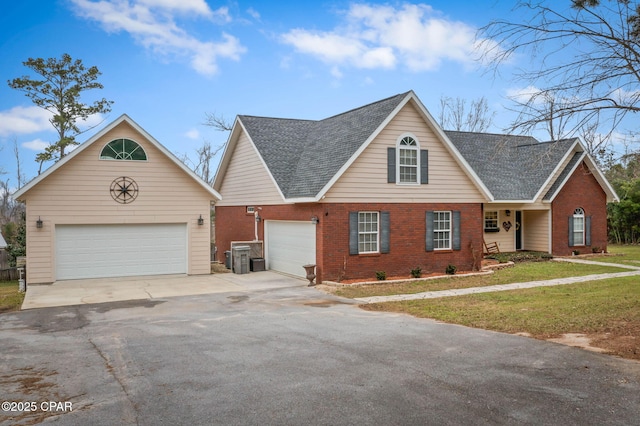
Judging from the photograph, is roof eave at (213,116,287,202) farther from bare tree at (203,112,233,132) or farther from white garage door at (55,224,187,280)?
bare tree at (203,112,233,132)

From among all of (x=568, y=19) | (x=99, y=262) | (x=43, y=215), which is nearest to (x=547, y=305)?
(x=568, y=19)

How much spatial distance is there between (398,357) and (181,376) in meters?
3.35

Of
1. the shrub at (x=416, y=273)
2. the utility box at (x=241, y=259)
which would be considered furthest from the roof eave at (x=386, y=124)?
the utility box at (x=241, y=259)

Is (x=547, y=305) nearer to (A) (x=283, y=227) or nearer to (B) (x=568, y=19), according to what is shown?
(B) (x=568, y=19)

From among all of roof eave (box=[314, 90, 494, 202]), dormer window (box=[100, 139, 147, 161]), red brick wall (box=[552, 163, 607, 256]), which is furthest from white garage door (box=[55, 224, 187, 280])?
red brick wall (box=[552, 163, 607, 256])

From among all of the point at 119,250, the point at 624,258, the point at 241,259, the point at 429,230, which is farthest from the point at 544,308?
the point at 624,258

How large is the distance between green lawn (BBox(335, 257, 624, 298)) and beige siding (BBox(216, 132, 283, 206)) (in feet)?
18.7

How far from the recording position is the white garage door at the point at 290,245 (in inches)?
726

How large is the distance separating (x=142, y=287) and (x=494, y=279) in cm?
1252

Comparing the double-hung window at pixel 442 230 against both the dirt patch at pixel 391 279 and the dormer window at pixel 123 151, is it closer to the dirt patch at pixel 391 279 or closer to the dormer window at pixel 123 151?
the dirt patch at pixel 391 279

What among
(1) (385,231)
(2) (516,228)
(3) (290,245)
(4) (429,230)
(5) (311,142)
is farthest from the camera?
(2) (516,228)

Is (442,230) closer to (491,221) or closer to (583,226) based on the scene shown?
(491,221)

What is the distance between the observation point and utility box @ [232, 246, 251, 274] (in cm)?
2072

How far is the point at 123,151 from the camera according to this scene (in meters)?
18.9
